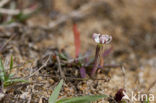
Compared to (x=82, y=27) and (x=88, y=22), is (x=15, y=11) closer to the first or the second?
(x=82, y=27)

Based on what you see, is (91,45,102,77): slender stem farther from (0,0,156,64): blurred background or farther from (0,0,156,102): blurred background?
(0,0,156,64): blurred background

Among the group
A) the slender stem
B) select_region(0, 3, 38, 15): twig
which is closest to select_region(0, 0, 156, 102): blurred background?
select_region(0, 3, 38, 15): twig

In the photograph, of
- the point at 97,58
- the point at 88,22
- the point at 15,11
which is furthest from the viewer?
the point at 88,22

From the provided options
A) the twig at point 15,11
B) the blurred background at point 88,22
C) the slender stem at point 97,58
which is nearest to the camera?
the slender stem at point 97,58

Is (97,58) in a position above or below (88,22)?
below

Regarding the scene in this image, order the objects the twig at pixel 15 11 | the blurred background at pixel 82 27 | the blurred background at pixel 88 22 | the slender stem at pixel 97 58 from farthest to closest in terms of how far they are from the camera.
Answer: the blurred background at pixel 88 22 < the twig at pixel 15 11 < the blurred background at pixel 82 27 < the slender stem at pixel 97 58

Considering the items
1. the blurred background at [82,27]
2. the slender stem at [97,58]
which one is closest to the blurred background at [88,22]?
the blurred background at [82,27]

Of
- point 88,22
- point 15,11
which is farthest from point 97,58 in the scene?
point 88,22

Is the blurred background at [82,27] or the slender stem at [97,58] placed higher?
the blurred background at [82,27]

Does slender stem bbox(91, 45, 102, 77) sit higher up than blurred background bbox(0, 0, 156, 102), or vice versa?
blurred background bbox(0, 0, 156, 102)

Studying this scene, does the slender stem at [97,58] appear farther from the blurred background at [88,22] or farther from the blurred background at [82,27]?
the blurred background at [88,22]

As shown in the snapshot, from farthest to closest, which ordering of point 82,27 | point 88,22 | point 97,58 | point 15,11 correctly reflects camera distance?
point 88,22
point 82,27
point 15,11
point 97,58

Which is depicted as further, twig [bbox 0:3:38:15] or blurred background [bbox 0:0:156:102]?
twig [bbox 0:3:38:15]
